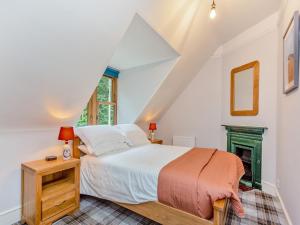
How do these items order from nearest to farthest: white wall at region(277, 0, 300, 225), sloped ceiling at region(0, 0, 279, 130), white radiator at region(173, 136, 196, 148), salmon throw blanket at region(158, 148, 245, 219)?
sloped ceiling at region(0, 0, 279, 130)
salmon throw blanket at region(158, 148, 245, 219)
white wall at region(277, 0, 300, 225)
white radiator at region(173, 136, 196, 148)

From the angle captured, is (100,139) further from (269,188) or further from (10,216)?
(269,188)

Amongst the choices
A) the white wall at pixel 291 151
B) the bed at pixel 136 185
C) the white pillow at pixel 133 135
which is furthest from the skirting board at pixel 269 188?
the white pillow at pixel 133 135

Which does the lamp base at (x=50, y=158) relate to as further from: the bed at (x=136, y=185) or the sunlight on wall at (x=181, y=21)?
the sunlight on wall at (x=181, y=21)

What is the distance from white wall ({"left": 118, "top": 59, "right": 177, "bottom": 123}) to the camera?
10.5ft

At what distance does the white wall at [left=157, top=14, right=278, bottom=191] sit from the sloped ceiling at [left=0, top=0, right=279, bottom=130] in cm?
44

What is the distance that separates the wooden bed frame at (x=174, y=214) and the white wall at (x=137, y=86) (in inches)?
82.1

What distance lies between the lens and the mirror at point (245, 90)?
294 centimetres

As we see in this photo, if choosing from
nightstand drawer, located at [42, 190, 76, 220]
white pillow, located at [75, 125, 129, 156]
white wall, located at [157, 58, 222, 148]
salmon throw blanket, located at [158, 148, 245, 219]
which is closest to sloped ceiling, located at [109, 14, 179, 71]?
white wall, located at [157, 58, 222, 148]

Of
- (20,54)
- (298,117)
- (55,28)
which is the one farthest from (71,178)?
(298,117)

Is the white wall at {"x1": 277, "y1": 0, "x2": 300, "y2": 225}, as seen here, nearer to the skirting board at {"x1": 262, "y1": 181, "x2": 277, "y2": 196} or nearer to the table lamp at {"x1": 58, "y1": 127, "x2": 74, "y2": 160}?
the skirting board at {"x1": 262, "y1": 181, "x2": 277, "y2": 196}

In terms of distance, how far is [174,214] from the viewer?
158 cm

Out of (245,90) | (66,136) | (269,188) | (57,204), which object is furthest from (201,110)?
(57,204)

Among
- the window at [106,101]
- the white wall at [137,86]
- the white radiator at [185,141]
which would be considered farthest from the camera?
the white radiator at [185,141]

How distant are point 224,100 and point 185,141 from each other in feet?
4.21
